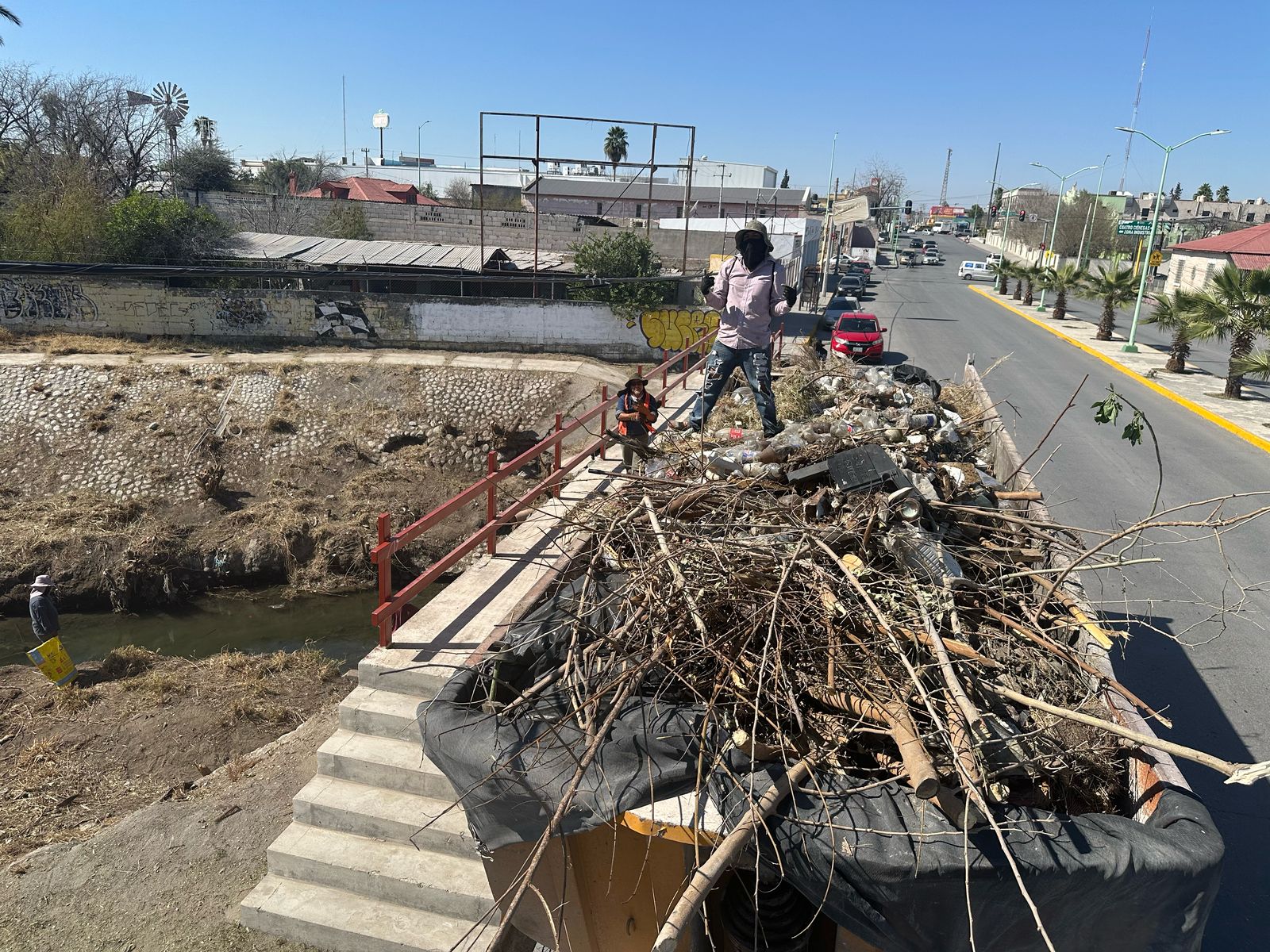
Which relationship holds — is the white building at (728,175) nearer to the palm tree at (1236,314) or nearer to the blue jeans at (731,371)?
the palm tree at (1236,314)

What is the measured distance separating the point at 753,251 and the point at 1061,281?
1213 inches

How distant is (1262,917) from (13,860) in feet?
30.9

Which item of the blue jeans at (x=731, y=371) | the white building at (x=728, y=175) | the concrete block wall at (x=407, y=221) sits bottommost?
the blue jeans at (x=731, y=371)

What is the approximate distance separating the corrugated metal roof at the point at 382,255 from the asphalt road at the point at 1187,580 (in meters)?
14.3

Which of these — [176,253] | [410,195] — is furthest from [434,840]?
[410,195]

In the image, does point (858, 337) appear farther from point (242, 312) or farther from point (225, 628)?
point (242, 312)

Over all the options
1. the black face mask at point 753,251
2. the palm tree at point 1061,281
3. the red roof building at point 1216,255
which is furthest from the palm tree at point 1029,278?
the black face mask at point 753,251

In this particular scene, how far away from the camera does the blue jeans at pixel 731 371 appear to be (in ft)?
27.1

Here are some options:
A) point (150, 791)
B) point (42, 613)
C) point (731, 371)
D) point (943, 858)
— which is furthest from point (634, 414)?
point (42, 613)

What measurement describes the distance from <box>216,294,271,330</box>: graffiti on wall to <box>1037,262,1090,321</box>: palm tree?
30.0m

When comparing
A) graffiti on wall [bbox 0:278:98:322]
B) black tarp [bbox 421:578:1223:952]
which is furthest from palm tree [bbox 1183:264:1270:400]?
graffiti on wall [bbox 0:278:98:322]

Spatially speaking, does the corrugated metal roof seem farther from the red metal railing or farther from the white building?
the white building

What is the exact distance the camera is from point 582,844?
347cm

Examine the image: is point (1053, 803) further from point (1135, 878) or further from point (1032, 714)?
point (1135, 878)
